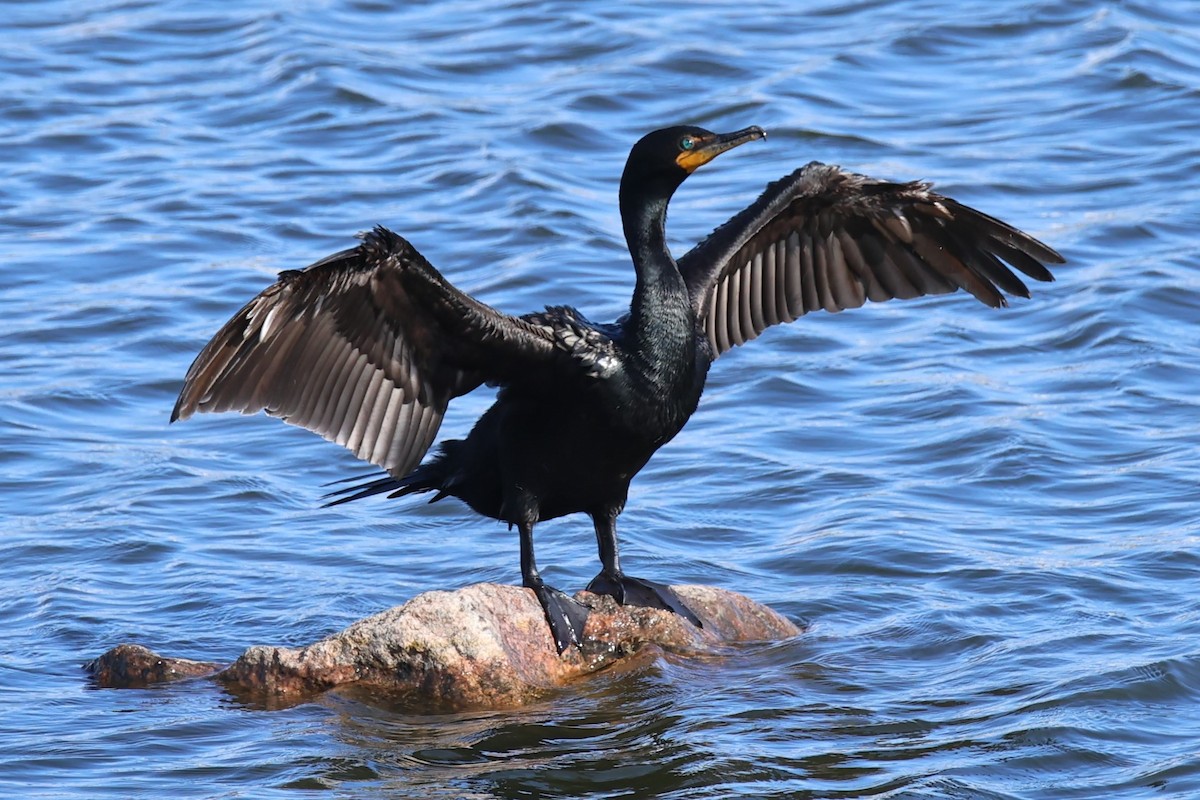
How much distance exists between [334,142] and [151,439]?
4.27 metres

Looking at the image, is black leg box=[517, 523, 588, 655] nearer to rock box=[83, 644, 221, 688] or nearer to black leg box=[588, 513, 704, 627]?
black leg box=[588, 513, 704, 627]

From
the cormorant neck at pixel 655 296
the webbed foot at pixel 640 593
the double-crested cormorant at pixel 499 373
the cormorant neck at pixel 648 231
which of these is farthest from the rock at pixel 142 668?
the cormorant neck at pixel 648 231

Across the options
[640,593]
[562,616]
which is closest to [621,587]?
[640,593]

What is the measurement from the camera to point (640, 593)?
587 cm

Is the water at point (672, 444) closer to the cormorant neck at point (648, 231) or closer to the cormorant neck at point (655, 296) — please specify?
the cormorant neck at point (655, 296)

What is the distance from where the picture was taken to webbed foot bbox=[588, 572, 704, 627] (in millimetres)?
5836

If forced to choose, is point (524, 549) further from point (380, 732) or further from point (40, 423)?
point (40, 423)

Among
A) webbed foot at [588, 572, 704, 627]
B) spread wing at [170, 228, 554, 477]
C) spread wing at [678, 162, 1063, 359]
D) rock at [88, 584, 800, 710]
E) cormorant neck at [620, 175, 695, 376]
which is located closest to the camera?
spread wing at [170, 228, 554, 477]

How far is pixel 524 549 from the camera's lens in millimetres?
Answer: 5770

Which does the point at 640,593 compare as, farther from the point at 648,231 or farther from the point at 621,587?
the point at 648,231

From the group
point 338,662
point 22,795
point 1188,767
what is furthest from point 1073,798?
point 22,795

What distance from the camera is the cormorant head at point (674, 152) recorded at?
5.67 meters

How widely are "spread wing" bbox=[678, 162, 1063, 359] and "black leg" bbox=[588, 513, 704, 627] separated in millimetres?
859

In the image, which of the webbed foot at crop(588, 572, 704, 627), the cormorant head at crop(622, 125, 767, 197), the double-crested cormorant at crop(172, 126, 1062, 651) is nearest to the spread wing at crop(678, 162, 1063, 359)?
the double-crested cormorant at crop(172, 126, 1062, 651)
